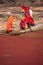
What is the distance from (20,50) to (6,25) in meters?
0.29

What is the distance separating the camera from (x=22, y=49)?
1932mm

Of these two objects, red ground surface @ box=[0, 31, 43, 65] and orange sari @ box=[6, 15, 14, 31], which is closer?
red ground surface @ box=[0, 31, 43, 65]

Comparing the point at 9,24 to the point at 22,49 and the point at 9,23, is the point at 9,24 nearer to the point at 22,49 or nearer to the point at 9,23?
the point at 9,23

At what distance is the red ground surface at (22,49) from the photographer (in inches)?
69.5

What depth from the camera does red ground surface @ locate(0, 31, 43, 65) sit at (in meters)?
1.76

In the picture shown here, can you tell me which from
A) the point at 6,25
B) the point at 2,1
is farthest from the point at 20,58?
the point at 2,1

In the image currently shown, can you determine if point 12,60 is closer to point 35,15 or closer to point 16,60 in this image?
point 16,60

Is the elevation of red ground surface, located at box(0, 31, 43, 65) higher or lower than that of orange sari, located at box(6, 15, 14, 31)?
lower

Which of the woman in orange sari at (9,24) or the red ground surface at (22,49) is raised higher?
the woman in orange sari at (9,24)

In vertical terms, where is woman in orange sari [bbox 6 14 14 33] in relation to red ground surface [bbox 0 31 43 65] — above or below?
above

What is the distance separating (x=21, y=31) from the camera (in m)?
2.02

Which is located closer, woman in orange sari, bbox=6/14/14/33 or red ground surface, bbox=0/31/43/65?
red ground surface, bbox=0/31/43/65

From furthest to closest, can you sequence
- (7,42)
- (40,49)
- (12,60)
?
(7,42) → (40,49) → (12,60)

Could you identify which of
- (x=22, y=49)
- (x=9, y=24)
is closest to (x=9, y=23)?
(x=9, y=24)
